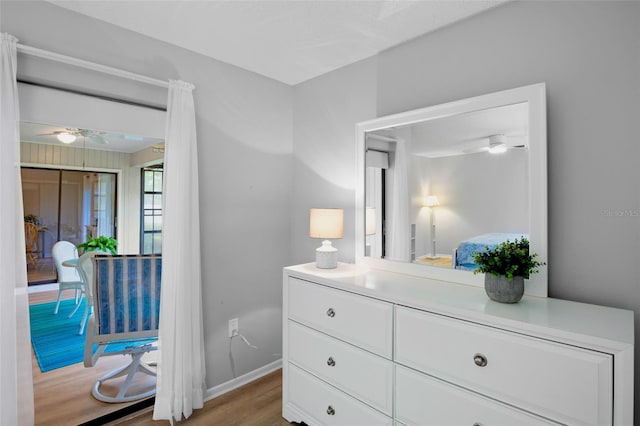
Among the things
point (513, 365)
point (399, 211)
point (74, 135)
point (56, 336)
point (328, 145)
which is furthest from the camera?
point (328, 145)

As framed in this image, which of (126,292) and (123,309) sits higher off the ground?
(126,292)

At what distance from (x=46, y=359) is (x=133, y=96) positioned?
69.5 inches

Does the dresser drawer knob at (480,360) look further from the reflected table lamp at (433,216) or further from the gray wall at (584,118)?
the reflected table lamp at (433,216)

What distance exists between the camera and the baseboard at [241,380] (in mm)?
2501

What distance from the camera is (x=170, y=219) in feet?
7.30

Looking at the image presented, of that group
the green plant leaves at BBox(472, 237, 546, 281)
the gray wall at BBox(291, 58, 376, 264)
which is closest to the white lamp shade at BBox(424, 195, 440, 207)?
the green plant leaves at BBox(472, 237, 546, 281)

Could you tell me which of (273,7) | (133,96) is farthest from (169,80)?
(273,7)

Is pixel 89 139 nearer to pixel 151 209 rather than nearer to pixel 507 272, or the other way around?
pixel 151 209

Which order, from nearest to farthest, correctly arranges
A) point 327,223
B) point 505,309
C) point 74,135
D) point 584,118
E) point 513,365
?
1. point 513,365
2. point 505,309
3. point 584,118
4. point 74,135
5. point 327,223

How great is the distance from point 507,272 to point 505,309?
0.52 feet

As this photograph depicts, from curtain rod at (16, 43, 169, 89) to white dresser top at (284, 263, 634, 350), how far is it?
1594 millimetres

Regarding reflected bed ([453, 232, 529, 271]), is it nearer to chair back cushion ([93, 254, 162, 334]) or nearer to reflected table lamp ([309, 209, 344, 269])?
reflected table lamp ([309, 209, 344, 269])

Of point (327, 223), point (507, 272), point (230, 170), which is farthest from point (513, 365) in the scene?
point (230, 170)

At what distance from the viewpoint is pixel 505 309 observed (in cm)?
144
